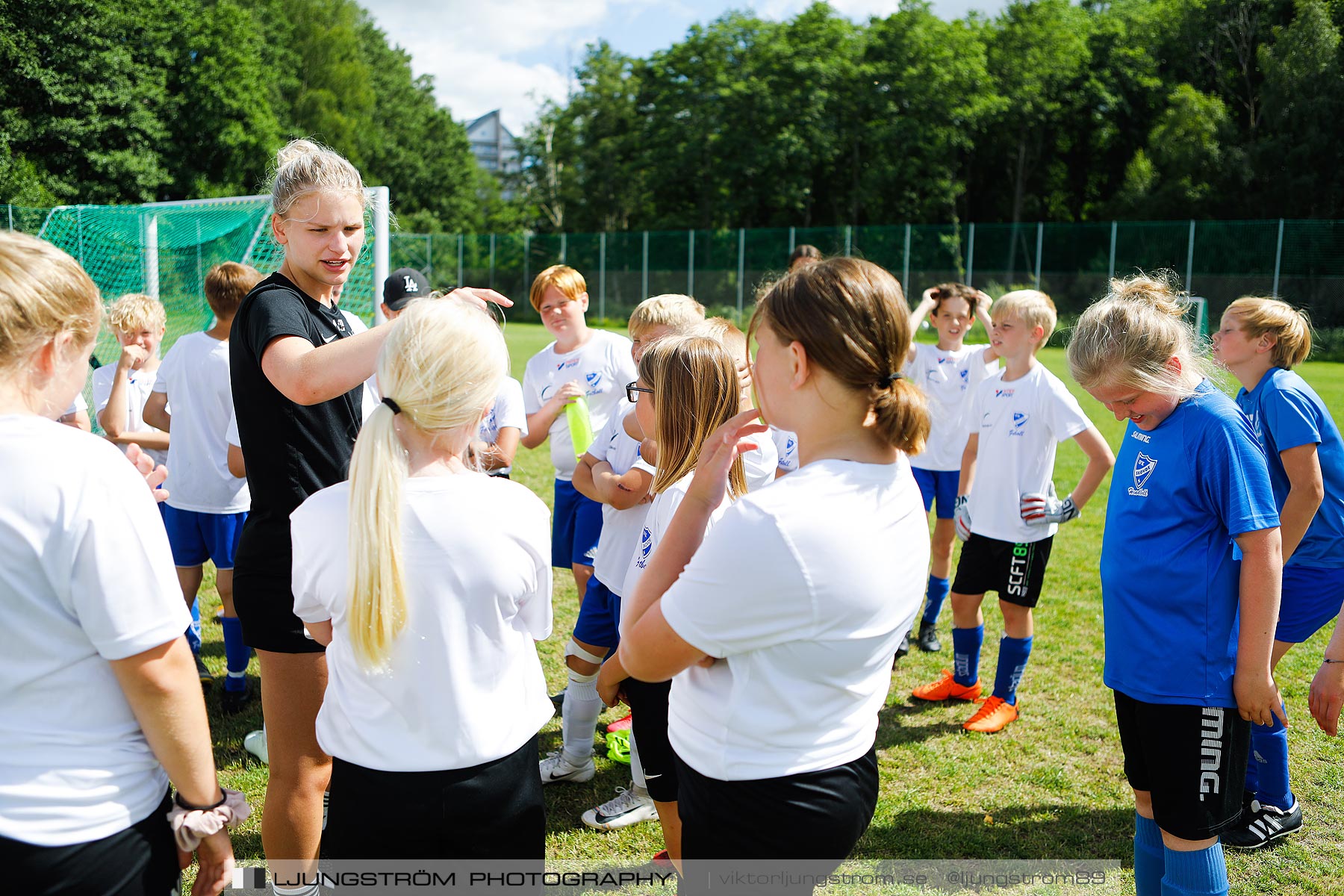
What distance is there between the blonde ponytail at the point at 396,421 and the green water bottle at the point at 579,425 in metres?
2.27

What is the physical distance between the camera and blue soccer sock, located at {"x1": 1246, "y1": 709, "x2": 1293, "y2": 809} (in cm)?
332

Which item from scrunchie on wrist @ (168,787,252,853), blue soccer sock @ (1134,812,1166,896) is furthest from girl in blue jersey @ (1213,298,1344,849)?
scrunchie on wrist @ (168,787,252,853)

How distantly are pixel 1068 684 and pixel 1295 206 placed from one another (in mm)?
34036

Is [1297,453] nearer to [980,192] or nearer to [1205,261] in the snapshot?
[1205,261]

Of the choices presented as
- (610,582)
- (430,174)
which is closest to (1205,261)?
(610,582)

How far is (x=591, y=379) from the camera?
15.9 feet

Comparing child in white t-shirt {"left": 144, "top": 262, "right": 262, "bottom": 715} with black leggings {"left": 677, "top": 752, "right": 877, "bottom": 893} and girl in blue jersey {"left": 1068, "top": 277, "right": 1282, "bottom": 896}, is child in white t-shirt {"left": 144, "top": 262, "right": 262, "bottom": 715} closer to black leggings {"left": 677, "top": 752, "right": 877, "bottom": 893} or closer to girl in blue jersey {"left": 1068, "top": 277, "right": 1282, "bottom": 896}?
black leggings {"left": 677, "top": 752, "right": 877, "bottom": 893}

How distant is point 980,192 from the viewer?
4341cm

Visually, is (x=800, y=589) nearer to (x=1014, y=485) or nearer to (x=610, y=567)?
(x=610, y=567)

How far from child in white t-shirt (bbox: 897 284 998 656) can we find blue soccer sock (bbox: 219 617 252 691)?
11.4 ft

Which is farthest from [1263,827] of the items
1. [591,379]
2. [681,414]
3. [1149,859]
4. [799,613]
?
[591,379]

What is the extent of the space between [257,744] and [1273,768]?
3.96 metres

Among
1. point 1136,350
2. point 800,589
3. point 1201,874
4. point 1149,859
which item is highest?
point 1136,350

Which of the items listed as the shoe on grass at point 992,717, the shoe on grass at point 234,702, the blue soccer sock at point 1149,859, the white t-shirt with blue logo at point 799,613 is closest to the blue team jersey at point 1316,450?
the blue soccer sock at point 1149,859
